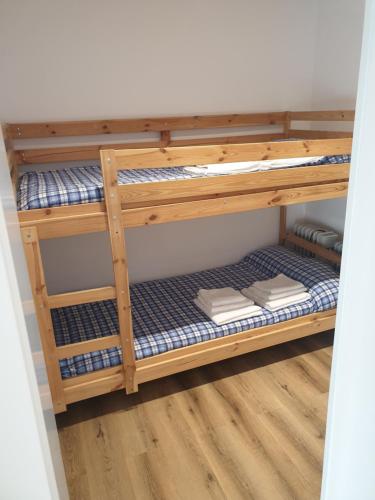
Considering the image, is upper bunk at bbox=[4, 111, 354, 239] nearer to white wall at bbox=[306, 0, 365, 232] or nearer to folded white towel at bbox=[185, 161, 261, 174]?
folded white towel at bbox=[185, 161, 261, 174]

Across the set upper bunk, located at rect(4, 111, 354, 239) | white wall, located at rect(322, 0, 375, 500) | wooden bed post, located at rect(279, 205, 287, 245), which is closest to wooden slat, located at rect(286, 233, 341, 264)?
wooden bed post, located at rect(279, 205, 287, 245)

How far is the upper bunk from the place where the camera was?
A: 1637 mm

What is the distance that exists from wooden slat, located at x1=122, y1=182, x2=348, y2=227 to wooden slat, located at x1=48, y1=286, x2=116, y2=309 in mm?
320

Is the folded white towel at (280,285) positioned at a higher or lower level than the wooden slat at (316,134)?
lower

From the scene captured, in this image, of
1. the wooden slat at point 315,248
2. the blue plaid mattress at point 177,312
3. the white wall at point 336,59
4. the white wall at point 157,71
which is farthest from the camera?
the wooden slat at point 315,248

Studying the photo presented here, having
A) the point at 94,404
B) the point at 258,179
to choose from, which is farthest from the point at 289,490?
the point at 258,179

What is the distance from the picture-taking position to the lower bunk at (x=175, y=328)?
6.05 ft

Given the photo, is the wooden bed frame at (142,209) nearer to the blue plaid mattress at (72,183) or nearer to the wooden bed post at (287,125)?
the blue plaid mattress at (72,183)

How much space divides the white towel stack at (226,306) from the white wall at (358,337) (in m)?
1.45

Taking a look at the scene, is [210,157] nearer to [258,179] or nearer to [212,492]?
[258,179]

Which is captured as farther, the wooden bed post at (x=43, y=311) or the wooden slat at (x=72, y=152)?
the wooden slat at (x=72, y=152)

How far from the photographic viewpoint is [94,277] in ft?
8.83

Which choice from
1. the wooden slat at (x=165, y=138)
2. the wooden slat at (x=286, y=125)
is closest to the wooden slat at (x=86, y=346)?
the wooden slat at (x=165, y=138)

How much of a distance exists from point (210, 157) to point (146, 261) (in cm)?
123
